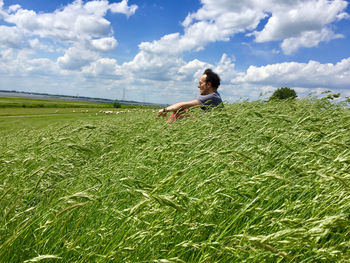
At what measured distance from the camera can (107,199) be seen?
2.05 meters

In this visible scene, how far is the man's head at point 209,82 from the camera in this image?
6.42m

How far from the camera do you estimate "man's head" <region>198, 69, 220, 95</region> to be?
6422 mm

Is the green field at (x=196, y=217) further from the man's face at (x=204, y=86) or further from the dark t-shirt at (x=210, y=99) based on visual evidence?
the man's face at (x=204, y=86)

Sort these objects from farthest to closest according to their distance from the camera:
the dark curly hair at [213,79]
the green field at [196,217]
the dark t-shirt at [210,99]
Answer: the dark curly hair at [213,79]
the dark t-shirt at [210,99]
the green field at [196,217]

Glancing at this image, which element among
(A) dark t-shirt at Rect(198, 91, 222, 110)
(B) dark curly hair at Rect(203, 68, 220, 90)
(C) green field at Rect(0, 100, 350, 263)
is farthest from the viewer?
(B) dark curly hair at Rect(203, 68, 220, 90)

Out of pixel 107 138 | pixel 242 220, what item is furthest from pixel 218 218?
pixel 107 138

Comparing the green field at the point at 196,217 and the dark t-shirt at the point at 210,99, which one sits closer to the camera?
the green field at the point at 196,217

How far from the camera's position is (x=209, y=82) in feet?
21.1

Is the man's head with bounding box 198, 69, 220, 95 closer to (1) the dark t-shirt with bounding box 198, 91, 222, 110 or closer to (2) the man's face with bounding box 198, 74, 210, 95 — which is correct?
(2) the man's face with bounding box 198, 74, 210, 95

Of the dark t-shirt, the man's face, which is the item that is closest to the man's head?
the man's face

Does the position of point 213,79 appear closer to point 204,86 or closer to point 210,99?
point 204,86

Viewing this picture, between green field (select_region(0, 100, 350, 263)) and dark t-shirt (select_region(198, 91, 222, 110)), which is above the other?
dark t-shirt (select_region(198, 91, 222, 110))

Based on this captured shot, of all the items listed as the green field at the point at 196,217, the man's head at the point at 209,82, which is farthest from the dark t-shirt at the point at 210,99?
the green field at the point at 196,217

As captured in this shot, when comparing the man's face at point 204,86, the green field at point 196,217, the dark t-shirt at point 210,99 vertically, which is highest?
the man's face at point 204,86
